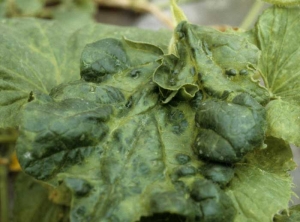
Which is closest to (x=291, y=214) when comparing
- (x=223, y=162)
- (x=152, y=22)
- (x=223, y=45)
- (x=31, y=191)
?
(x=223, y=162)

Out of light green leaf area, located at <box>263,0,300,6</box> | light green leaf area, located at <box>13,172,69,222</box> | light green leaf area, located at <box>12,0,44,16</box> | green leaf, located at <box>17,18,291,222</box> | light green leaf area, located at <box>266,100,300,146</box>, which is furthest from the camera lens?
light green leaf area, located at <box>12,0,44,16</box>

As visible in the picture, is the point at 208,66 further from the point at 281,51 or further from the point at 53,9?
the point at 53,9

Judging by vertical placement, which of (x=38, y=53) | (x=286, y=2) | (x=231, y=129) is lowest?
(x=38, y=53)

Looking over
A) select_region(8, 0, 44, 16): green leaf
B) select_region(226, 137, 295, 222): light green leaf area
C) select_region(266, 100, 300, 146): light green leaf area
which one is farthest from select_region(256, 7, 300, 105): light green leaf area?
select_region(8, 0, 44, 16): green leaf

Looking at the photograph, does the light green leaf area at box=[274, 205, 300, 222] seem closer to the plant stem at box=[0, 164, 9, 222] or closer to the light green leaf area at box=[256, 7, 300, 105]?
the light green leaf area at box=[256, 7, 300, 105]

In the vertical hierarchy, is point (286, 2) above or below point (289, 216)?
above

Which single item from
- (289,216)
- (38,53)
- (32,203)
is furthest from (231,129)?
(32,203)

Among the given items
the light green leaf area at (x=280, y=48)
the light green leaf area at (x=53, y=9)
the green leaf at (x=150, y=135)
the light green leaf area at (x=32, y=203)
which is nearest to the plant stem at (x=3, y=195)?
the light green leaf area at (x=32, y=203)

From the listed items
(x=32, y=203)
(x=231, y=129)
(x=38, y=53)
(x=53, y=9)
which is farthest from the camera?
(x=53, y=9)
